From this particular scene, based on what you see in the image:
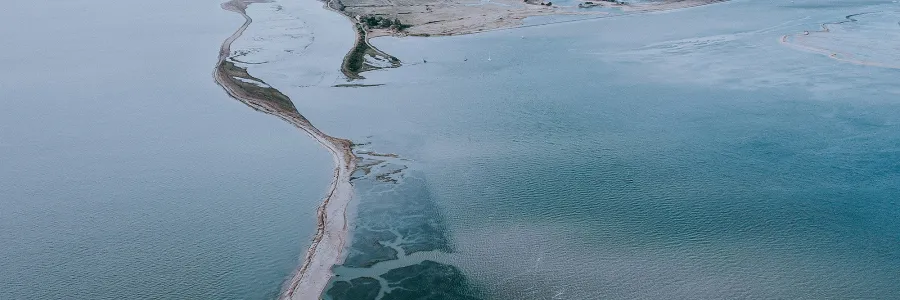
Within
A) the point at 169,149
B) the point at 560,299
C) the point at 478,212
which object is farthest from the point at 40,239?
the point at 560,299

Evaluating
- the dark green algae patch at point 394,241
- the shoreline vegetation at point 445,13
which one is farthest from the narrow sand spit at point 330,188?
the shoreline vegetation at point 445,13

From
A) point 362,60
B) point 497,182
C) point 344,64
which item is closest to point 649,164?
point 497,182

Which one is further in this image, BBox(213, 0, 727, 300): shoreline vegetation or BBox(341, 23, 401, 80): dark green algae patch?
BBox(341, 23, 401, 80): dark green algae patch

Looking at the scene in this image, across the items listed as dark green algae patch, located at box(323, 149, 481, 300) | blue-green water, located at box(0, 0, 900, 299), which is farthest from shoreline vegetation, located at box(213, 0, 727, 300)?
blue-green water, located at box(0, 0, 900, 299)

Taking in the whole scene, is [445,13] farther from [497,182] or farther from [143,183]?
[143,183]

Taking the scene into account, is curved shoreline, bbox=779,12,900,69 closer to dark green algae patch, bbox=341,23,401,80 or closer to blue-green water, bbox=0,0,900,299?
blue-green water, bbox=0,0,900,299

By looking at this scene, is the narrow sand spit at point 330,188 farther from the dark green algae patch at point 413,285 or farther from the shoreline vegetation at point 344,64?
the dark green algae patch at point 413,285

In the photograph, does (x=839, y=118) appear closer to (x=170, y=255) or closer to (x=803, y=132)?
(x=803, y=132)
